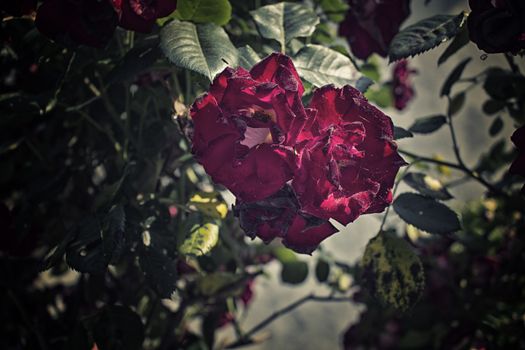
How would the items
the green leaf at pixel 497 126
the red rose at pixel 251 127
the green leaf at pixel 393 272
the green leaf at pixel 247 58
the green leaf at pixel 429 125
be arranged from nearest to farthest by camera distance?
the red rose at pixel 251 127, the green leaf at pixel 247 58, the green leaf at pixel 393 272, the green leaf at pixel 429 125, the green leaf at pixel 497 126

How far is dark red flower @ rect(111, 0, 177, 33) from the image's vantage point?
21.4 inches

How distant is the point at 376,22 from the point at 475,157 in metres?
1.91

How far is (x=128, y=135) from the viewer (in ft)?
2.48

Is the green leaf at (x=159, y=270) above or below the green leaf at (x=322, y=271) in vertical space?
above

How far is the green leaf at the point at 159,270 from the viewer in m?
0.62

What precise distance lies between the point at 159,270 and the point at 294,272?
1.65 ft

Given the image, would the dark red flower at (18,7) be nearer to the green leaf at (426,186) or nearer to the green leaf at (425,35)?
the green leaf at (425,35)

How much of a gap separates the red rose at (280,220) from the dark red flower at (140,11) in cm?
27

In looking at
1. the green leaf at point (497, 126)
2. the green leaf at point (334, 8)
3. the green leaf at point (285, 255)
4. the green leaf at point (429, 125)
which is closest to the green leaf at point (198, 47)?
the green leaf at point (334, 8)

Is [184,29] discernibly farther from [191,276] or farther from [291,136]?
[191,276]

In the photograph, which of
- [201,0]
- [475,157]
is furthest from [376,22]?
[475,157]

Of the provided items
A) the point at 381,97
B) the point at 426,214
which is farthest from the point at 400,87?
the point at 426,214

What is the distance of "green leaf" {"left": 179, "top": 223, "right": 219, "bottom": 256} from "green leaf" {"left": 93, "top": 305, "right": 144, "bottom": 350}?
0.72 feet

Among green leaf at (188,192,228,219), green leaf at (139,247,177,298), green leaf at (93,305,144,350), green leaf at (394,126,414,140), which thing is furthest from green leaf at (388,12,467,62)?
green leaf at (93,305,144,350)
